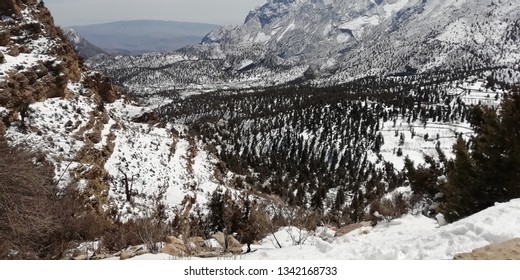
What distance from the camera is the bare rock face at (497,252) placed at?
9.53 meters

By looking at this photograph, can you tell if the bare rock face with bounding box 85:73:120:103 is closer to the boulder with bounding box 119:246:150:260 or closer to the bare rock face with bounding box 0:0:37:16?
the bare rock face with bounding box 0:0:37:16

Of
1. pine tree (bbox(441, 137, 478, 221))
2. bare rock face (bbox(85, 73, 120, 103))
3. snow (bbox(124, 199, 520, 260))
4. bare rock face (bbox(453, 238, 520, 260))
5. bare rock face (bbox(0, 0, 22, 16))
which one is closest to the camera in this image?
bare rock face (bbox(453, 238, 520, 260))

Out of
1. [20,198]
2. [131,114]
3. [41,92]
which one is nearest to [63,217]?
[20,198]

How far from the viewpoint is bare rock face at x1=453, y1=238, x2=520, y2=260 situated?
9531mm

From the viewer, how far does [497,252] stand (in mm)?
9711

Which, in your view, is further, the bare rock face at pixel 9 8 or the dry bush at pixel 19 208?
the bare rock face at pixel 9 8

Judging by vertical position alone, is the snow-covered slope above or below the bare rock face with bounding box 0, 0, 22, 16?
below

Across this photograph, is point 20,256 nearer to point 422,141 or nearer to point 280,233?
point 280,233

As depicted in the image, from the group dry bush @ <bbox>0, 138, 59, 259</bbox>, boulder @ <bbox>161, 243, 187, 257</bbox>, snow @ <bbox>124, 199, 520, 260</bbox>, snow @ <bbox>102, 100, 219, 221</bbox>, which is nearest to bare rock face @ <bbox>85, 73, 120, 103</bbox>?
snow @ <bbox>102, 100, 219, 221</bbox>

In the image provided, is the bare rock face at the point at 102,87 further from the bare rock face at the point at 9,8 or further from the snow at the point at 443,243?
the snow at the point at 443,243

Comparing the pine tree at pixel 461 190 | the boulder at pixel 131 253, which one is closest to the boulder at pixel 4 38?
the boulder at pixel 131 253

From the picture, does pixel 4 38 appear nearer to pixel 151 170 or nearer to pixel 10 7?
pixel 10 7

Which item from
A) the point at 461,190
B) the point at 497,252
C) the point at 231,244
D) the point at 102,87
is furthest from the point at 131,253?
the point at 102,87
